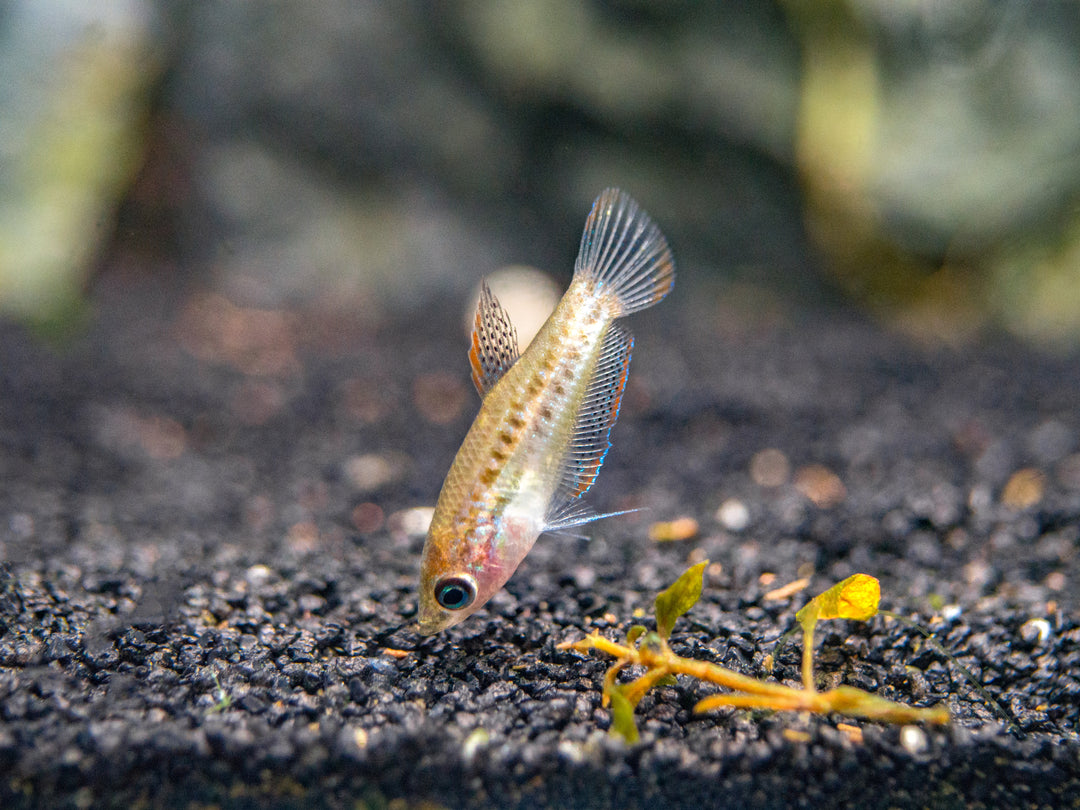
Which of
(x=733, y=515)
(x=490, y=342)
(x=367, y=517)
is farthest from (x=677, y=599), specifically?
(x=367, y=517)

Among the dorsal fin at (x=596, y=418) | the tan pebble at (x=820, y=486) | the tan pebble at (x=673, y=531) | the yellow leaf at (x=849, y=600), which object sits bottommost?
the yellow leaf at (x=849, y=600)

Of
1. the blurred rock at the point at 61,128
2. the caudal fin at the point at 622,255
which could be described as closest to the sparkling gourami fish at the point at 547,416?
the caudal fin at the point at 622,255

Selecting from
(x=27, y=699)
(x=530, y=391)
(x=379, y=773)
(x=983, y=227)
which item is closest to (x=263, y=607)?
(x=27, y=699)

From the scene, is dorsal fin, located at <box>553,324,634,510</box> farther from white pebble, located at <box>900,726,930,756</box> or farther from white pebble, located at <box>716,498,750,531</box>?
white pebble, located at <box>716,498,750,531</box>

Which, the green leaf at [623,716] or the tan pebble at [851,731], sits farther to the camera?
the tan pebble at [851,731]

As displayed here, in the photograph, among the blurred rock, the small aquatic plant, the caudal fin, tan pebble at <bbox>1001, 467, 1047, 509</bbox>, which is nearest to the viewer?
the small aquatic plant

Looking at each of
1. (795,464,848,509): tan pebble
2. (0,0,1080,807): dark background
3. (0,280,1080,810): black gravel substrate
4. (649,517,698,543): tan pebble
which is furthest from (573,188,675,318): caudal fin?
(795,464,848,509): tan pebble

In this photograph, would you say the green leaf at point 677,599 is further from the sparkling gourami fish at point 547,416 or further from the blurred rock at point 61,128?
the blurred rock at point 61,128
